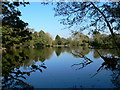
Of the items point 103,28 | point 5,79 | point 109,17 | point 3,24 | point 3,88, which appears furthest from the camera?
point 103,28

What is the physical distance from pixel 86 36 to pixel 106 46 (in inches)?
27.2

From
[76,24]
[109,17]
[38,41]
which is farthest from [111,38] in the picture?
[38,41]

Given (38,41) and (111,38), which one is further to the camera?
(38,41)

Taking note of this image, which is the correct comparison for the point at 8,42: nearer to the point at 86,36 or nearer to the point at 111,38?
the point at 86,36

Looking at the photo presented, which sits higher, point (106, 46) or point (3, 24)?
point (3, 24)

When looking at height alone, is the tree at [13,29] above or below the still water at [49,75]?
above

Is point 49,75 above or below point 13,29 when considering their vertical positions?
below

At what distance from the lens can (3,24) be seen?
2.79 metres

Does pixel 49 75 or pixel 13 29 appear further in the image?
pixel 49 75

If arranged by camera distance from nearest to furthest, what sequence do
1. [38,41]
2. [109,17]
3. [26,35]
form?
[26,35] → [109,17] → [38,41]

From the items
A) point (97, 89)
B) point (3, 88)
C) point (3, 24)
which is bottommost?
point (97, 89)

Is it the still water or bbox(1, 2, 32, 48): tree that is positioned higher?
bbox(1, 2, 32, 48): tree

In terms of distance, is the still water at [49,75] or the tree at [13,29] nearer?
the still water at [49,75]

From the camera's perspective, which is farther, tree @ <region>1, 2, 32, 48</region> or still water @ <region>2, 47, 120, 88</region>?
tree @ <region>1, 2, 32, 48</region>
